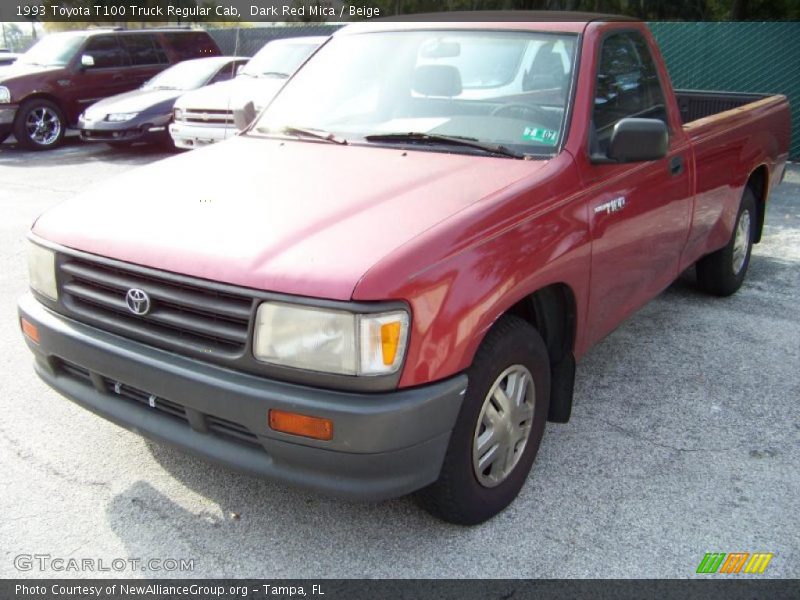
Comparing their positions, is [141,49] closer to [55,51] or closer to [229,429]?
[55,51]

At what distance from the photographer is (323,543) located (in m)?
2.87

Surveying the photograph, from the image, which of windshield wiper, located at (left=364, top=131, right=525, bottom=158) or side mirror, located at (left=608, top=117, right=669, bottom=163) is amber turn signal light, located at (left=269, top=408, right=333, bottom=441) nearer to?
windshield wiper, located at (left=364, top=131, right=525, bottom=158)

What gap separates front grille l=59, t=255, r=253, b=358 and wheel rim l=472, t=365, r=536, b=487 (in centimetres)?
90

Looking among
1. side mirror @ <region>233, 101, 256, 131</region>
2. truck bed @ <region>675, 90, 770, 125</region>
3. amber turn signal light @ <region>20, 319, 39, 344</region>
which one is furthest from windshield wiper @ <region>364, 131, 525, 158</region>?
truck bed @ <region>675, 90, 770, 125</region>

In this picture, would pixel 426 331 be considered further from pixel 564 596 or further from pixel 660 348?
pixel 660 348

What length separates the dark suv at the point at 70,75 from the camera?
42.5 ft

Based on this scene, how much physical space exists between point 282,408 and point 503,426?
2.92ft

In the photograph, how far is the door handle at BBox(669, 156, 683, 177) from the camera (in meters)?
4.02

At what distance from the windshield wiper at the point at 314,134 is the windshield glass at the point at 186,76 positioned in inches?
359

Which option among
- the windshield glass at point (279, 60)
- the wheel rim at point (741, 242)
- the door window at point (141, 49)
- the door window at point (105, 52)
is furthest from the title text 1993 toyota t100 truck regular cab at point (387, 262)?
the door window at point (141, 49)

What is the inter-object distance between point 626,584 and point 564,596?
224 millimetres

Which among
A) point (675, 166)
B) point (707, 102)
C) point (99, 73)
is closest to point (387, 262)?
point (675, 166)

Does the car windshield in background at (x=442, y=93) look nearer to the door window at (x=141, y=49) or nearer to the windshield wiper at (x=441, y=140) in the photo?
the windshield wiper at (x=441, y=140)

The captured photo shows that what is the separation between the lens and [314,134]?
369cm
